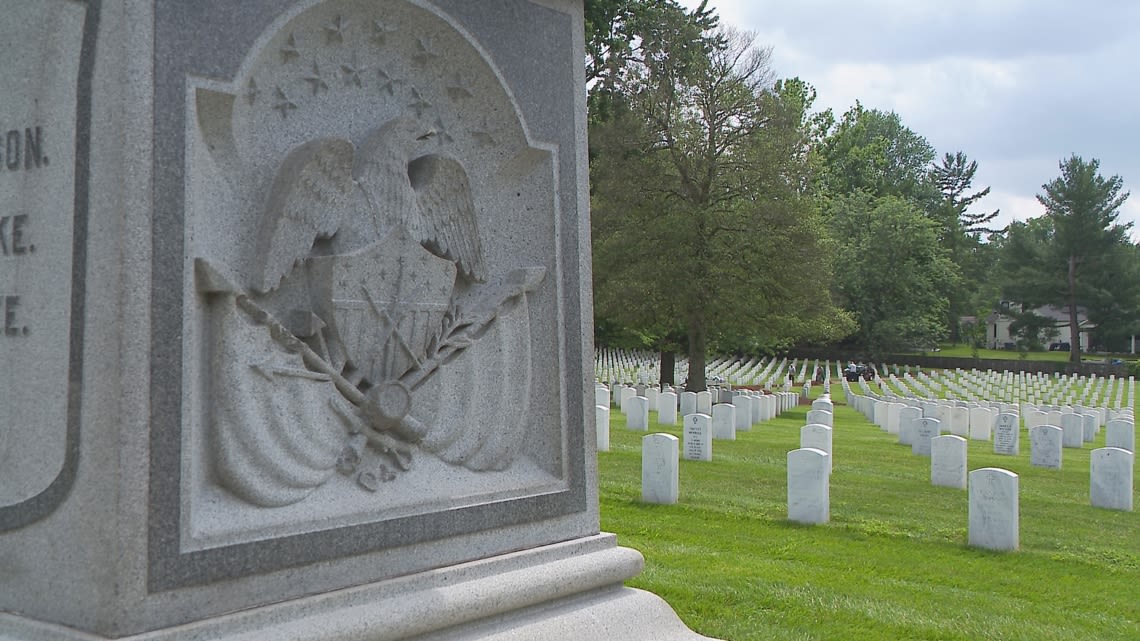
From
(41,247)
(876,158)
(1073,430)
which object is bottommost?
(1073,430)

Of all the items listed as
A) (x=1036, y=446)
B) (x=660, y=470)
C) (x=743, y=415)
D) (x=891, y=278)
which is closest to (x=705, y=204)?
(x=743, y=415)

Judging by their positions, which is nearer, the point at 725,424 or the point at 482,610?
the point at 482,610

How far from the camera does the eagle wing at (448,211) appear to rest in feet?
14.1

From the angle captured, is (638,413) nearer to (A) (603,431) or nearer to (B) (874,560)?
(A) (603,431)

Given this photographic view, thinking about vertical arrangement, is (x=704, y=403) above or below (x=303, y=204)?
below

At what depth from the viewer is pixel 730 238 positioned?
1042 inches

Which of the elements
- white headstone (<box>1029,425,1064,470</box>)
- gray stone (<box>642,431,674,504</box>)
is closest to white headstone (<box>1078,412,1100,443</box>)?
white headstone (<box>1029,425,1064,470</box>)

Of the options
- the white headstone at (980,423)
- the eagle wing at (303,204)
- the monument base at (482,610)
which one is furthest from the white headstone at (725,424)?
the eagle wing at (303,204)

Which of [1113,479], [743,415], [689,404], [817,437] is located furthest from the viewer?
[689,404]

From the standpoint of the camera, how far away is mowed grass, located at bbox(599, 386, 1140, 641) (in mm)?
6078

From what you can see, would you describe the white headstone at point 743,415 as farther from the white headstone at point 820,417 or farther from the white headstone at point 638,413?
the white headstone at point 820,417

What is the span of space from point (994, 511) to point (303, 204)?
264 inches

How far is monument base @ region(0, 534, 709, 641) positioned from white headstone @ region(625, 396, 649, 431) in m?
12.5

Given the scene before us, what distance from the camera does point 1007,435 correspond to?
1559 cm
